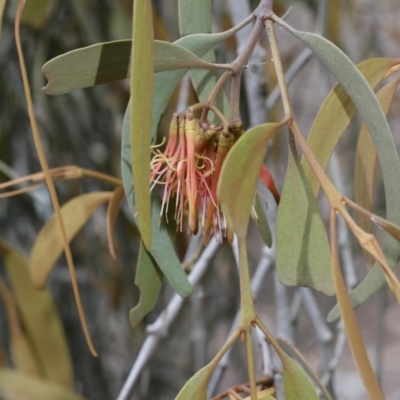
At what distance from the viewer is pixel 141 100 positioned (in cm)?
26

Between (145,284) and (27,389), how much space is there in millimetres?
411

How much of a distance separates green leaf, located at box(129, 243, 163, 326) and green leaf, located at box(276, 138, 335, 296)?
139 millimetres

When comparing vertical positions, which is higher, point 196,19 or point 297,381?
point 196,19

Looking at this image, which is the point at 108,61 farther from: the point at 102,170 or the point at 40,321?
the point at 102,170

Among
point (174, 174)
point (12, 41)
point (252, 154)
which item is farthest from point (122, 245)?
point (252, 154)

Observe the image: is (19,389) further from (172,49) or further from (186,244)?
(172,49)

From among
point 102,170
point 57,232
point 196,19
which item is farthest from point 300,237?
point 102,170

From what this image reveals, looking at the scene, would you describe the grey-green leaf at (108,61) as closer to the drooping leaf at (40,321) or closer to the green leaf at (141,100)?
the green leaf at (141,100)

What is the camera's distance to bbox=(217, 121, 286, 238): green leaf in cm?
25

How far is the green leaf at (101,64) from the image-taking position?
33cm

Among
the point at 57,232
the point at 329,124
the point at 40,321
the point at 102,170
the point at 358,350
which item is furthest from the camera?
the point at 102,170

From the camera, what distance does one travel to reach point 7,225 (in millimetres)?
1453

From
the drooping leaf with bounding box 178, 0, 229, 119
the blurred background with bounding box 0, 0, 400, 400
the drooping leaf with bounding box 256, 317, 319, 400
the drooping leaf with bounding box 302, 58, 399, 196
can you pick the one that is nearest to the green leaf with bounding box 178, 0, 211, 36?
the drooping leaf with bounding box 178, 0, 229, 119

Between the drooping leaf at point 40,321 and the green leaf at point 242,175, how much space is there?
1.99 ft
